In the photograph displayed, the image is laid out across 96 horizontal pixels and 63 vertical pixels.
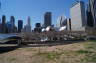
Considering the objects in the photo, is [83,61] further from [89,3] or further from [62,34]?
[89,3]

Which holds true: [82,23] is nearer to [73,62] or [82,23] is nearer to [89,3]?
[89,3]

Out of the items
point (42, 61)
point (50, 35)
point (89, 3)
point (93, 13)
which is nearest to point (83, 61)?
Answer: point (42, 61)

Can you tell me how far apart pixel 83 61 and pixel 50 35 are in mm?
40637

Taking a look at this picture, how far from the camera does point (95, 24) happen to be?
138 meters

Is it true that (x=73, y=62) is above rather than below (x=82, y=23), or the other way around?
below

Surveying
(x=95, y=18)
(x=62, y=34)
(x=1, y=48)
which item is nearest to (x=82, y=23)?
(x=95, y=18)

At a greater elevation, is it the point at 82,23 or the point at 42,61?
the point at 82,23

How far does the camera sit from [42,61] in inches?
689

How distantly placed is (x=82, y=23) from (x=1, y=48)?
12819 cm

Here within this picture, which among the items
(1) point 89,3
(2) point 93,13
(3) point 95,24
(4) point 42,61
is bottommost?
(4) point 42,61

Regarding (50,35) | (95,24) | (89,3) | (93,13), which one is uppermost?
(89,3)

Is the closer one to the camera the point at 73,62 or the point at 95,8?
the point at 73,62

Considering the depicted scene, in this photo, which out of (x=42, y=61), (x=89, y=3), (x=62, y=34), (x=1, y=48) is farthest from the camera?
(x=89, y=3)

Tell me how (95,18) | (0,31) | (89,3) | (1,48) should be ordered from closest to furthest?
(1,48), (0,31), (95,18), (89,3)
